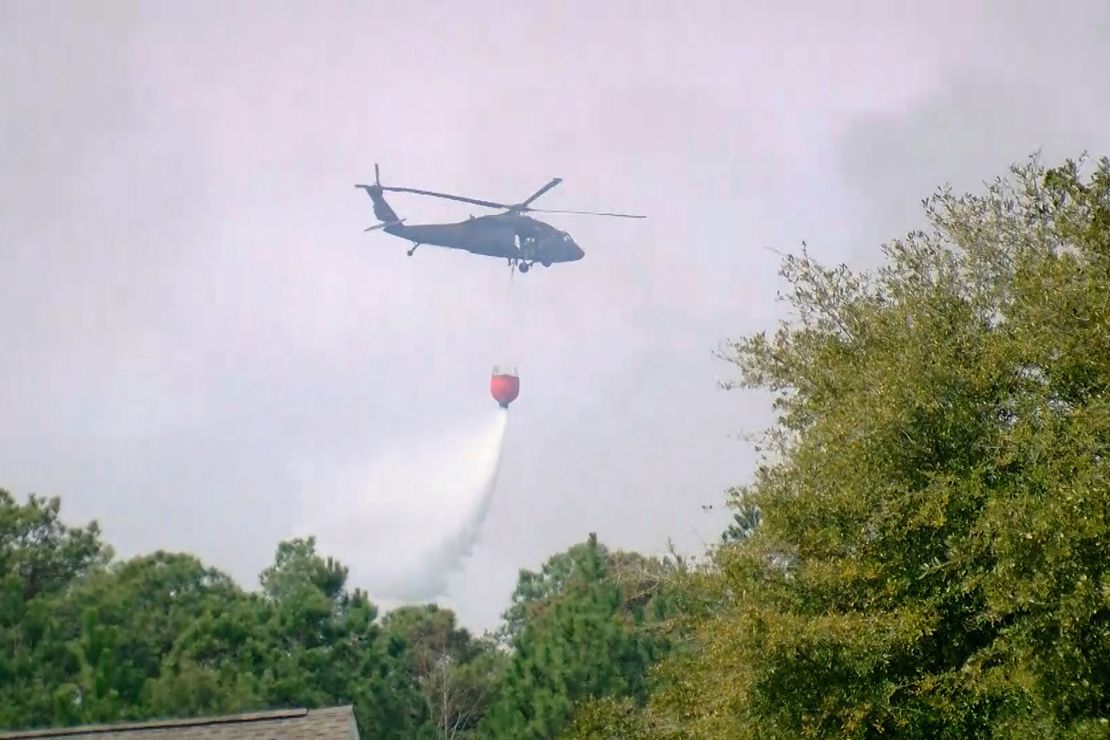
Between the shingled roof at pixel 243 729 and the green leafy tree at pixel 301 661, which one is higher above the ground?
the green leafy tree at pixel 301 661

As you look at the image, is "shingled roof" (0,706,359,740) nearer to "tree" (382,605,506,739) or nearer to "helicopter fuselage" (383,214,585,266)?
"tree" (382,605,506,739)

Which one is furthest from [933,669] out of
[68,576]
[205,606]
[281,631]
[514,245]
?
[514,245]

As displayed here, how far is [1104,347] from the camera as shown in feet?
47.6

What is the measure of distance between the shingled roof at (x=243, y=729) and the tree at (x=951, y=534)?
646 cm

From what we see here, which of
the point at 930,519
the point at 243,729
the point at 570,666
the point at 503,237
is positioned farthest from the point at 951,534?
the point at 503,237

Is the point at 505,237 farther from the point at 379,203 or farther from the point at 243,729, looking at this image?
the point at 243,729

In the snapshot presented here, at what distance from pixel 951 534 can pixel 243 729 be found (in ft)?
39.1

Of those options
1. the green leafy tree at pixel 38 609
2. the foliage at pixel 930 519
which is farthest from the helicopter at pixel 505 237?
the foliage at pixel 930 519

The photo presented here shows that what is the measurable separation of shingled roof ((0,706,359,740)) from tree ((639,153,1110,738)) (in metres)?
6.46

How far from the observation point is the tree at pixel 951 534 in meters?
13.1

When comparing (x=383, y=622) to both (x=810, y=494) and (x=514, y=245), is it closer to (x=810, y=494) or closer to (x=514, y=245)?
(x=514, y=245)

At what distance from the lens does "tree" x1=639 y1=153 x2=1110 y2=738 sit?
13.1 m

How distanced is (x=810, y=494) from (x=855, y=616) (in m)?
1.72

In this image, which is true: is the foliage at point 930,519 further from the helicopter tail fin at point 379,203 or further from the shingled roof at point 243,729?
the helicopter tail fin at point 379,203
